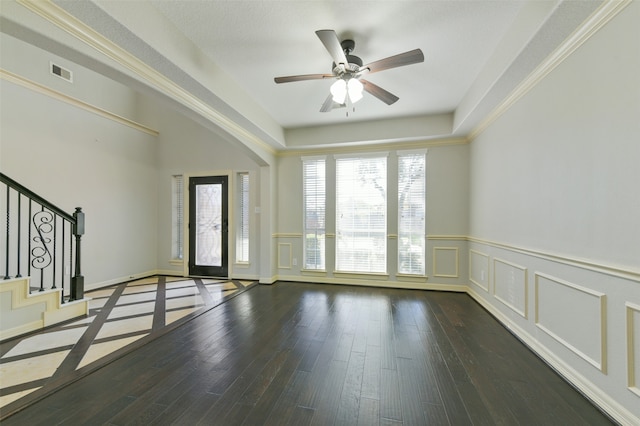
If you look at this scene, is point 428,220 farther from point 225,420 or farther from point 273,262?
point 225,420

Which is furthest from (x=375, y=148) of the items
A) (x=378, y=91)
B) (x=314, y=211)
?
(x=378, y=91)

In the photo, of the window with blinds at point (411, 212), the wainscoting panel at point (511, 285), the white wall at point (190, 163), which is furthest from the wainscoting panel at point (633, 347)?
the white wall at point (190, 163)

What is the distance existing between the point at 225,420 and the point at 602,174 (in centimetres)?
295

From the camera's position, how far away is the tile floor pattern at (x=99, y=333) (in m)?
2.04

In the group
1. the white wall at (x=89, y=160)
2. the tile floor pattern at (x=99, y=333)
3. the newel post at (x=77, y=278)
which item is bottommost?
the tile floor pattern at (x=99, y=333)

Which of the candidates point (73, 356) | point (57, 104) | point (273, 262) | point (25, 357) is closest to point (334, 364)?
point (73, 356)

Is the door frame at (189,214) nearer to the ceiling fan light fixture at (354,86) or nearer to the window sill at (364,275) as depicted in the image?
the window sill at (364,275)

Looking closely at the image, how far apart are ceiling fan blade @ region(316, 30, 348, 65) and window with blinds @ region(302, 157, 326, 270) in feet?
9.49

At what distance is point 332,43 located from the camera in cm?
198

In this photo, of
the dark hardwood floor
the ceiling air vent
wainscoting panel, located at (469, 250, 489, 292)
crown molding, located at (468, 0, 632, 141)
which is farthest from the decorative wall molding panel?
the ceiling air vent

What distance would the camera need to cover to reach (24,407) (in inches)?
66.7

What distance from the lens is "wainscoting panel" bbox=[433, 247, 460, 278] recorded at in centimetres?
450

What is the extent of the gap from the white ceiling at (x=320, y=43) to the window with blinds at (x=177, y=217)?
3072 millimetres

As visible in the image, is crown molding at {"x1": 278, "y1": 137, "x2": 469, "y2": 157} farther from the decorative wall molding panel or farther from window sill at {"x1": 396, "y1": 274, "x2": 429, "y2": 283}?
window sill at {"x1": 396, "y1": 274, "x2": 429, "y2": 283}
